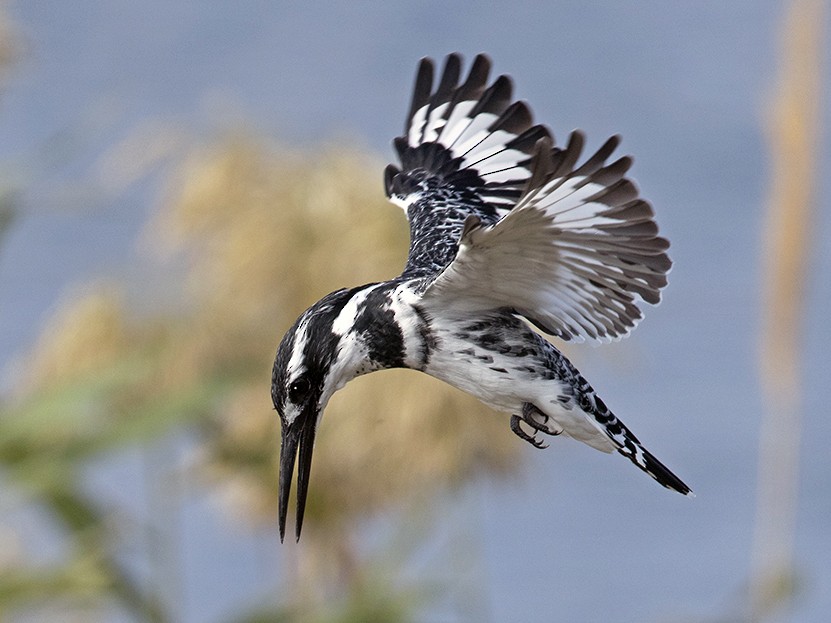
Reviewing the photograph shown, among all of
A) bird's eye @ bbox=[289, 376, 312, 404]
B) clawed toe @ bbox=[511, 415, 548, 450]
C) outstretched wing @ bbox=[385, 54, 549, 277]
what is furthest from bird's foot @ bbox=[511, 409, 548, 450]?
outstretched wing @ bbox=[385, 54, 549, 277]

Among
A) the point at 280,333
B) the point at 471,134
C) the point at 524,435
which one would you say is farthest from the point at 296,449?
the point at 280,333

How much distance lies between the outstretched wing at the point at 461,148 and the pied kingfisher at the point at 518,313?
12.1 inches

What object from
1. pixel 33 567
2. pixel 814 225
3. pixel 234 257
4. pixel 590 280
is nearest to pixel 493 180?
pixel 590 280

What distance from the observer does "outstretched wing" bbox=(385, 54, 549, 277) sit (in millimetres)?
1783

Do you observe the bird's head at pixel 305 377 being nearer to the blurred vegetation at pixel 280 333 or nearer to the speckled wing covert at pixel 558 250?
the speckled wing covert at pixel 558 250

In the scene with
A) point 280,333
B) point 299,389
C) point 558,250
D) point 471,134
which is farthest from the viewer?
point 280,333

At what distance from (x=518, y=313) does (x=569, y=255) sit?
0.33ft

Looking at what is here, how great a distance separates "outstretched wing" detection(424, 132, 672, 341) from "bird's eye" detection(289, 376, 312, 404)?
0.14m

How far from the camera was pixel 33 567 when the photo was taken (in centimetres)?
254

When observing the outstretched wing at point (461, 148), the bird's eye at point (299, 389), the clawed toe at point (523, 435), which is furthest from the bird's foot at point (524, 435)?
the outstretched wing at point (461, 148)

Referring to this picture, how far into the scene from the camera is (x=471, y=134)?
1868mm

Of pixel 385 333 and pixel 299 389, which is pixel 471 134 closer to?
pixel 385 333

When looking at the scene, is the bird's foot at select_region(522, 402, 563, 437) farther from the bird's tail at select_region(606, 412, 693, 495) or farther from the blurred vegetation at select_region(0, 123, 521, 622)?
the blurred vegetation at select_region(0, 123, 521, 622)

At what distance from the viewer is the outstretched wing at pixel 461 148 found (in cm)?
178
